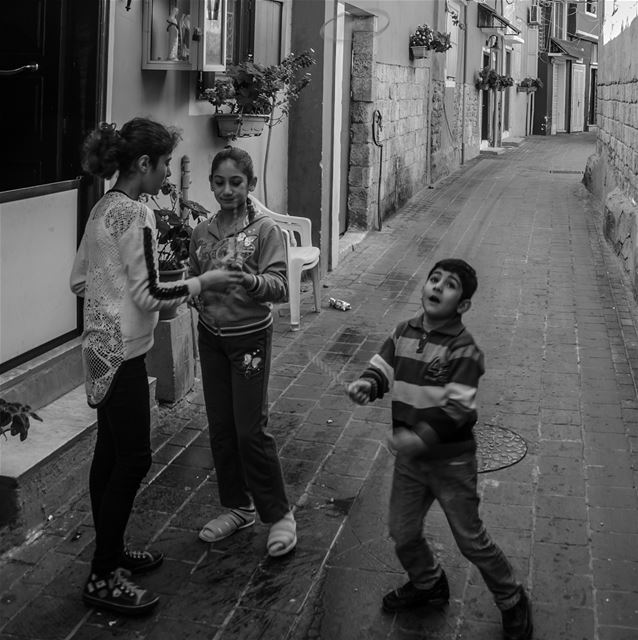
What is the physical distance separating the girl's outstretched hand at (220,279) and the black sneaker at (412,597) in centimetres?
126

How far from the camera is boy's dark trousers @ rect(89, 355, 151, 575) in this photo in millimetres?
3475

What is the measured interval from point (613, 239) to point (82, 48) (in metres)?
7.55

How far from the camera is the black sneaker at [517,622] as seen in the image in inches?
134

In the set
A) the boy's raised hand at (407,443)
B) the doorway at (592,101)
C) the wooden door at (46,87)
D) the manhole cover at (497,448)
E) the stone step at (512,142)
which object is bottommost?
the manhole cover at (497,448)

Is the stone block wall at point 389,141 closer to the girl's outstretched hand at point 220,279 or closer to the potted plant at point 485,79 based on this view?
the potted plant at point 485,79

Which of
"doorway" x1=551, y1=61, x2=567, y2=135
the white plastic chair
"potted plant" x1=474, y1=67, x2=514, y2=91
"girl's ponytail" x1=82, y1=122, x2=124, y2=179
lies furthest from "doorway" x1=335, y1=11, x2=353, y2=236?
"doorway" x1=551, y1=61, x2=567, y2=135

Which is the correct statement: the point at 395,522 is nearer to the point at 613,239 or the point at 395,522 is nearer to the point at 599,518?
the point at 599,518

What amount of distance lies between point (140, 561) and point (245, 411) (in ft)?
2.31

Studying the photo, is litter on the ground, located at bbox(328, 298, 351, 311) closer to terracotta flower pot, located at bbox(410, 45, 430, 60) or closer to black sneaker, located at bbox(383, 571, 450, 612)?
black sneaker, located at bbox(383, 571, 450, 612)

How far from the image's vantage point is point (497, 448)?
17.4ft

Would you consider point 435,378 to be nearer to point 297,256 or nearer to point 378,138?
point 297,256

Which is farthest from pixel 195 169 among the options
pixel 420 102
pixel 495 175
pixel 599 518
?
pixel 495 175

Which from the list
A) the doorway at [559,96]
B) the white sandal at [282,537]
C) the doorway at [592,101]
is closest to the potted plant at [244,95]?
the white sandal at [282,537]

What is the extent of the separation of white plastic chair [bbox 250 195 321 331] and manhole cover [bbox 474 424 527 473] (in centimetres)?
226
